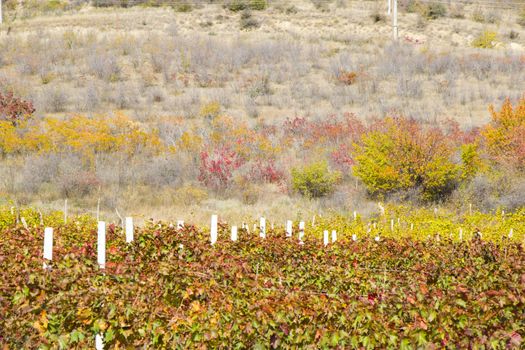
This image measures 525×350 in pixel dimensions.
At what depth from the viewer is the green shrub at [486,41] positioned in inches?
1736

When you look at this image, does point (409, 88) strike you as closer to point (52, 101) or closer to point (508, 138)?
point (508, 138)

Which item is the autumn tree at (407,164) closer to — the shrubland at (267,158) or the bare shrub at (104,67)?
the shrubland at (267,158)

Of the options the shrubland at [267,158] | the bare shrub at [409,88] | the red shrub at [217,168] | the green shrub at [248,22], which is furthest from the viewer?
the green shrub at [248,22]

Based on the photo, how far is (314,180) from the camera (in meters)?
20.8

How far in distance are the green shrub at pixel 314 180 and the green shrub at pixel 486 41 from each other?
26737 mm

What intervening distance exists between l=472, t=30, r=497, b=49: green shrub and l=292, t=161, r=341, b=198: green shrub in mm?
26737

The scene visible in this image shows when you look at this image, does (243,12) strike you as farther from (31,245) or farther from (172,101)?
(31,245)

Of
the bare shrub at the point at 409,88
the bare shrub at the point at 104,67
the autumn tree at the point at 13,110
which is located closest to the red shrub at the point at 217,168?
the autumn tree at the point at 13,110

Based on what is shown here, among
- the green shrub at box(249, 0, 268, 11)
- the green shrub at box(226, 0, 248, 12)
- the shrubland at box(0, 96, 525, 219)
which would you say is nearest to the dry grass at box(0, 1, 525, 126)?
the green shrub at box(226, 0, 248, 12)

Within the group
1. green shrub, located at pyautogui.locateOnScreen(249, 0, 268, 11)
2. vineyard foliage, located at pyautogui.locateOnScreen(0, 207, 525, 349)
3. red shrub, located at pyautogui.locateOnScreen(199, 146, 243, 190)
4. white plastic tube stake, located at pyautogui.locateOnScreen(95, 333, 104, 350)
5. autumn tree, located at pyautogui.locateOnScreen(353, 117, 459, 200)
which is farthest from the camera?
green shrub, located at pyautogui.locateOnScreen(249, 0, 268, 11)

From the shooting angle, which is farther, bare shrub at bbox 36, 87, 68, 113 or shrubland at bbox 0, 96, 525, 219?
bare shrub at bbox 36, 87, 68, 113

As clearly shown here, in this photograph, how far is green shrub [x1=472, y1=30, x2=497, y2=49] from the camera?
44094 millimetres

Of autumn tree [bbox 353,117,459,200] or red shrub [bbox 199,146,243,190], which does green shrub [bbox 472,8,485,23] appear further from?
red shrub [bbox 199,146,243,190]

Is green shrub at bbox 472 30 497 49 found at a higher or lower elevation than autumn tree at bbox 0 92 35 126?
higher
